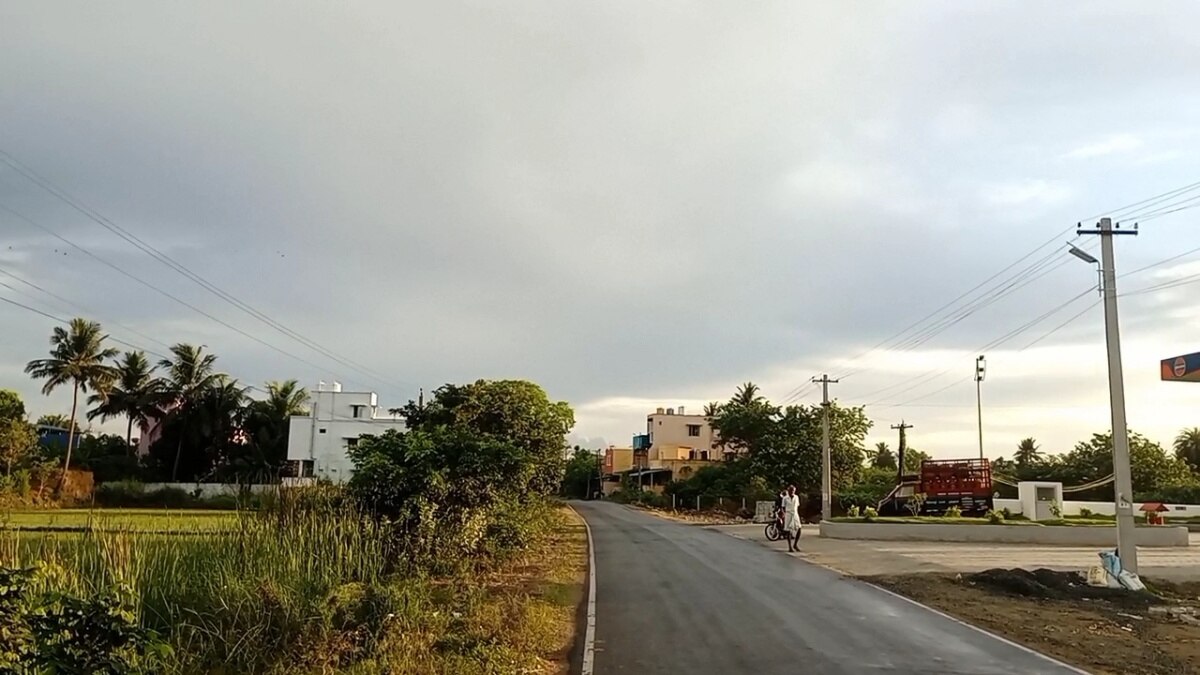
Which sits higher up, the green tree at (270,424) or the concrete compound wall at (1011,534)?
the green tree at (270,424)

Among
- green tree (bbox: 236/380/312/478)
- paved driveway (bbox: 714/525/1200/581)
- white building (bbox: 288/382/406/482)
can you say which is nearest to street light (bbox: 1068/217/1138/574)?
paved driveway (bbox: 714/525/1200/581)

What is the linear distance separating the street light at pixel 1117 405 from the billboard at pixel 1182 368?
621 centimetres

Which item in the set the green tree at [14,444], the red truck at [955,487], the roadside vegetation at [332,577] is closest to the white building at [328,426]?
the green tree at [14,444]

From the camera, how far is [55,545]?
32.5 feet

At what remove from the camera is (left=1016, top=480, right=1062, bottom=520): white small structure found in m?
41.3

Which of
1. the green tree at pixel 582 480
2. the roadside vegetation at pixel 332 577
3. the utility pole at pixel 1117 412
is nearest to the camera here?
the roadside vegetation at pixel 332 577

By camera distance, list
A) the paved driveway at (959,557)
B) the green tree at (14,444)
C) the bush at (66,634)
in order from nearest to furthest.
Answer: the bush at (66,634), the paved driveway at (959,557), the green tree at (14,444)

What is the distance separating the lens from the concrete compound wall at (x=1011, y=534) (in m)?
30.9


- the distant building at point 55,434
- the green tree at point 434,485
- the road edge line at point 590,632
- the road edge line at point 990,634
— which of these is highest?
the distant building at point 55,434

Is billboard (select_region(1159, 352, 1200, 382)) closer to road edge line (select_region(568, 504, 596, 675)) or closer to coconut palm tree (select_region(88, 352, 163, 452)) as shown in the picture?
road edge line (select_region(568, 504, 596, 675))

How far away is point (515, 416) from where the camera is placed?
25219mm

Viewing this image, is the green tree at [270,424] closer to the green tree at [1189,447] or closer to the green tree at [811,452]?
the green tree at [811,452]

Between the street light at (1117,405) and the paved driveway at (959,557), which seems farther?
the paved driveway at (959,557)

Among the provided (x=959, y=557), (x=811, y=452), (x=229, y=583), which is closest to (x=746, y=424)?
(x=811, y=452)
